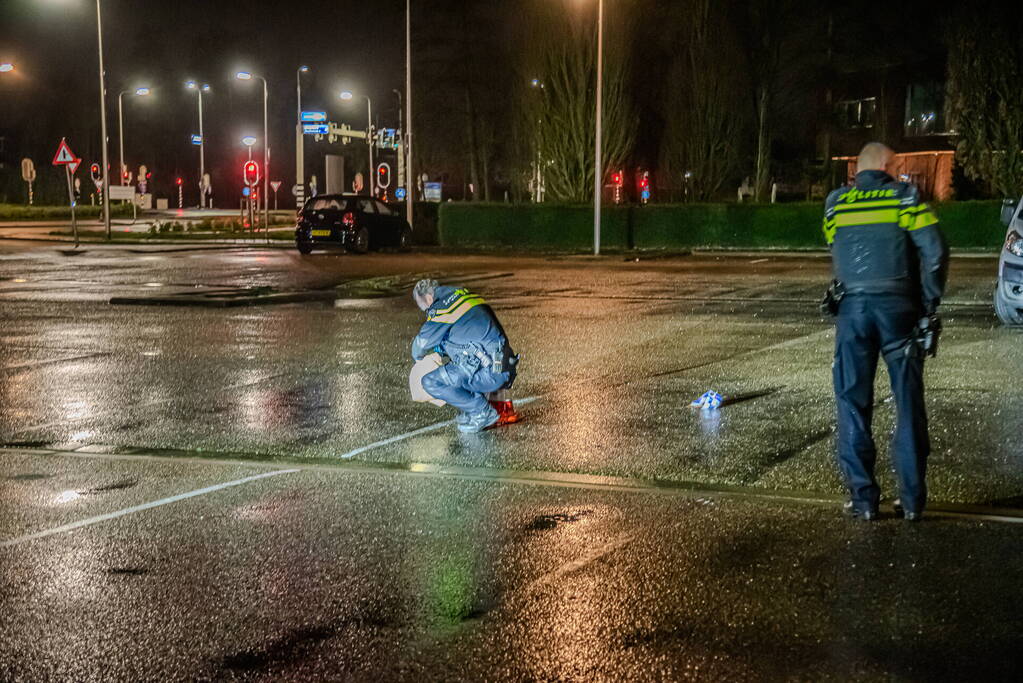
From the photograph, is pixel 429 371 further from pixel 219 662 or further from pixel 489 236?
pixel 489 236

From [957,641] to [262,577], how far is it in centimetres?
293

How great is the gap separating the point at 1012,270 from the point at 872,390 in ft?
25.7

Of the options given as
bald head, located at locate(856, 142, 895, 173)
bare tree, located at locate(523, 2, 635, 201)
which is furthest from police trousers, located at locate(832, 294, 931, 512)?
bare tree, located at locate(523, 2, 635, 201)

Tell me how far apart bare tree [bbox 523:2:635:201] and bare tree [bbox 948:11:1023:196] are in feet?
34.5

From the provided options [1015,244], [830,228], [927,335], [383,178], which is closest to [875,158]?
[830,228]

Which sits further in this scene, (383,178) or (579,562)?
(383,178)

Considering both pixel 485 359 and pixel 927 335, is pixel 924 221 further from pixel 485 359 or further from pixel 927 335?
pixel 485 359

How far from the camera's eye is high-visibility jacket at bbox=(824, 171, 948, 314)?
6.16m

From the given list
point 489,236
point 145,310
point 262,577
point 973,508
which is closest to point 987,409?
point 973,508

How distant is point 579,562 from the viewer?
18.6 feet

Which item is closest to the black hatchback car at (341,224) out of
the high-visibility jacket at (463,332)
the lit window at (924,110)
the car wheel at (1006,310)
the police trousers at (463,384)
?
the car wheel at (1006,310)

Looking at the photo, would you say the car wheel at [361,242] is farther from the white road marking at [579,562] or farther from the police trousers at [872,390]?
the white road marking at [579,562]

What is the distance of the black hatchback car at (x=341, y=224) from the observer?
3484 cm

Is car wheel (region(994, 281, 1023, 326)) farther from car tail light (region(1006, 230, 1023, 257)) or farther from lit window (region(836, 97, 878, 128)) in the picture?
lit window (region(836, 97, 878, 128))
